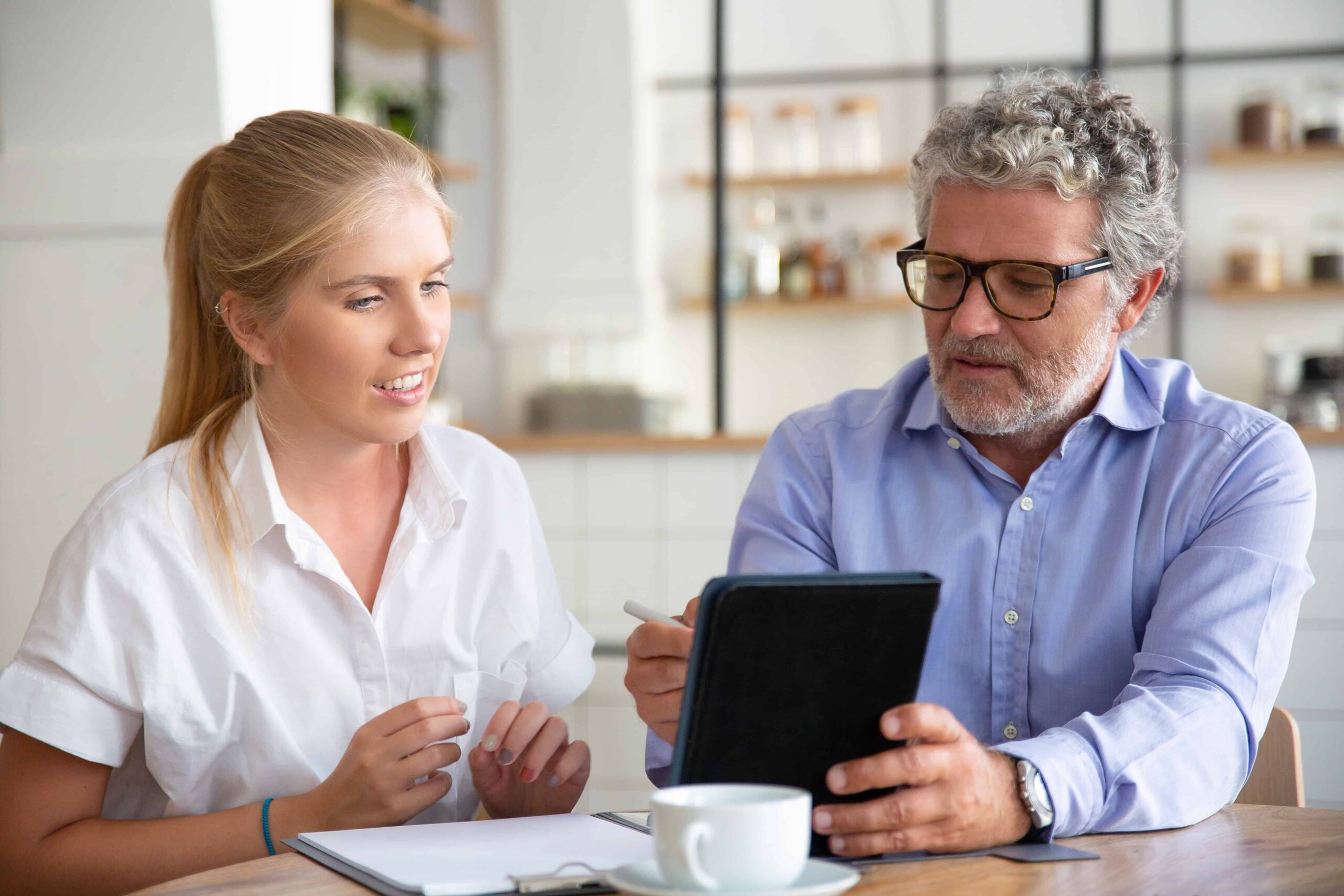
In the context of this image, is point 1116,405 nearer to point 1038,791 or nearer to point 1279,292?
point 1038,791

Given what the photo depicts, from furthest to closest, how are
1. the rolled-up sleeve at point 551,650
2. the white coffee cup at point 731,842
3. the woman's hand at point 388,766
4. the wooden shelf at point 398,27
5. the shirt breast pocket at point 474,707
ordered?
the wooden shelf at point 398,27, the rolled-up sleeve at point 551,650, the shirt breast pocket at point 474,707, the woman's hand at point 388,766, the white coffee cup at point 731,842

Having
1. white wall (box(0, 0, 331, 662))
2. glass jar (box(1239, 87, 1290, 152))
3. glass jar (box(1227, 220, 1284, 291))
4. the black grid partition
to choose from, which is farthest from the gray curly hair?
glass jar (box(1239, 87, 1290, 152))

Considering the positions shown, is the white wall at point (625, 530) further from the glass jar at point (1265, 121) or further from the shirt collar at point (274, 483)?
the glass jar at point (1265, 121)

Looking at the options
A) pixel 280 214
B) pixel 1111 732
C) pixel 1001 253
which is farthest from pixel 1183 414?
pixel 280 214

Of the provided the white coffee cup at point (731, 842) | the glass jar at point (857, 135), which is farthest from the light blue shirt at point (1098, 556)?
the glass jar at point (857, 135)

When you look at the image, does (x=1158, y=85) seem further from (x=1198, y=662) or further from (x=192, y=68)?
(x=1198, y=662)

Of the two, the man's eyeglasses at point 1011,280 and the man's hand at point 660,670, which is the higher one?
the man's eyeglasses at point 1011,280

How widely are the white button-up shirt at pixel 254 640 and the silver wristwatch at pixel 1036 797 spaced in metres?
0.54

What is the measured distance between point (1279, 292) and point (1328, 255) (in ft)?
0.71

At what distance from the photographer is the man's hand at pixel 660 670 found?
0.98 meters

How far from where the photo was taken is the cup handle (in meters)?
0.64

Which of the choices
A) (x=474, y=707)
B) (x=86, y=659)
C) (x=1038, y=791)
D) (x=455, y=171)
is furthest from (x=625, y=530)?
(x=1038, y=791)

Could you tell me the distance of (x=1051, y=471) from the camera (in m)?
1.29

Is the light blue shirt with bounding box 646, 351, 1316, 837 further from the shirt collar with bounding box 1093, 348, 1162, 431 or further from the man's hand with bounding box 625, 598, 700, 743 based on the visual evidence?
the man's hand with bounding box 625, 598, 700, 743
